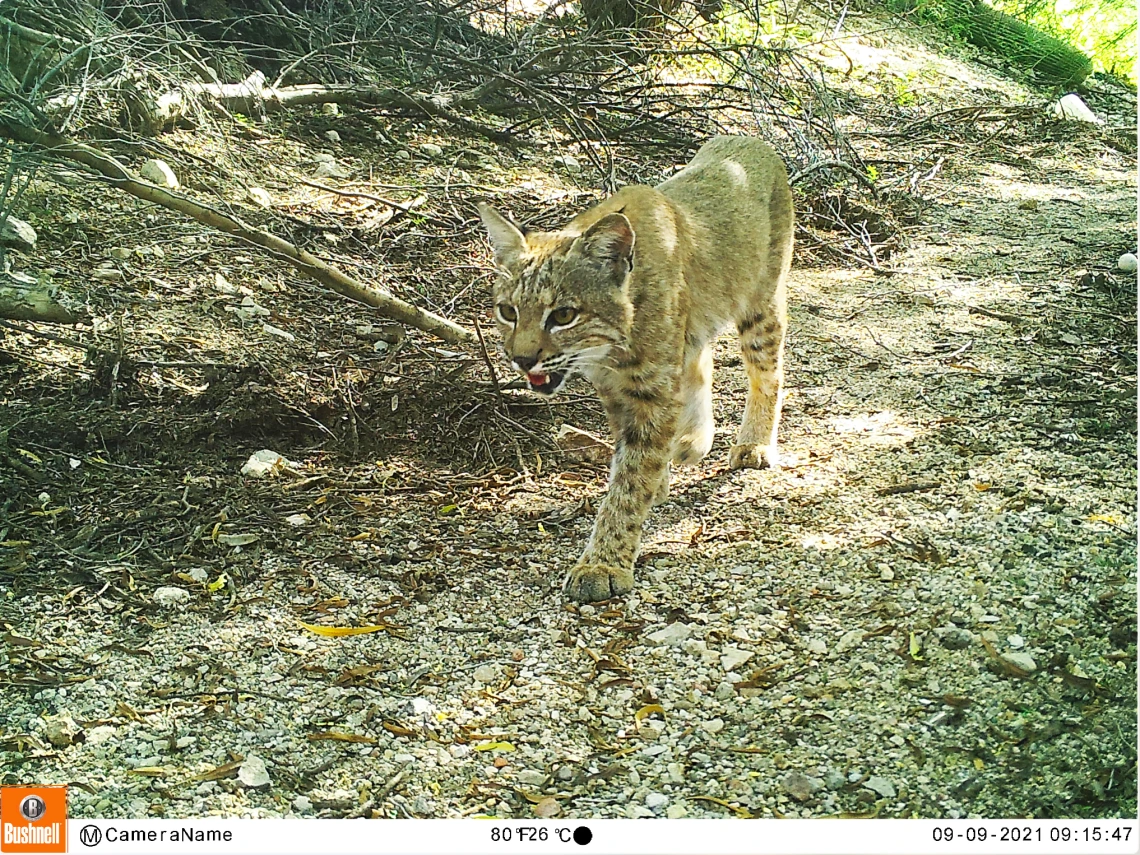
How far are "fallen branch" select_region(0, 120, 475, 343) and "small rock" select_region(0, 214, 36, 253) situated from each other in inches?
17.1

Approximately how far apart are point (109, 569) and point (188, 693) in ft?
1.98

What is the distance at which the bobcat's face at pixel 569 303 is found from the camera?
292 centimetres

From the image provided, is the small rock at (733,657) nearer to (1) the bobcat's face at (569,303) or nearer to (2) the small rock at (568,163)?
(1) the bobcat's face at (569,303)

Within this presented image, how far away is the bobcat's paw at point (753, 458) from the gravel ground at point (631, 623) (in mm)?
76

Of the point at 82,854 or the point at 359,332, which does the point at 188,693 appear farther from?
→ the point at 359,332

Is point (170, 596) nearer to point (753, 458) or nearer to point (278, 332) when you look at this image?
point (278, 332)

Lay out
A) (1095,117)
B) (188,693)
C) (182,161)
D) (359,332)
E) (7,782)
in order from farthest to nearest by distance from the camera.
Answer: (1095,117) → (182,161) → (359,332) → (188,693) → (7,782)

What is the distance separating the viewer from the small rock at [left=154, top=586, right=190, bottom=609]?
2848 mm

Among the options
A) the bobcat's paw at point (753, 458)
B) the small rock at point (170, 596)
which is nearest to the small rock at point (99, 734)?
the small rock at point (170, 596)

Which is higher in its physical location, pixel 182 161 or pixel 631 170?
pixel 631 170

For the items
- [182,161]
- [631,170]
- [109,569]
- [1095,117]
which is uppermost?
[1095,117]

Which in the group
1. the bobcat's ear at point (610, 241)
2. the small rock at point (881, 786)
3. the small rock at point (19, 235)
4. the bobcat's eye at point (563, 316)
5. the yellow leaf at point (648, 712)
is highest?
the bobcat's ear at point (610, 241)

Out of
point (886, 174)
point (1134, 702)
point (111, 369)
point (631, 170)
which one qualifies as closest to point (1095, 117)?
point (886, 174)

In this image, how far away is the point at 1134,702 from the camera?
2.16 m
